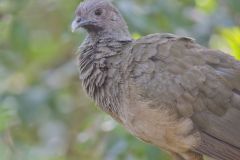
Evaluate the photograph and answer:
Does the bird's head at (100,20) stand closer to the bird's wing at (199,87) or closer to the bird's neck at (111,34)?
the bird's neck at (111,34)

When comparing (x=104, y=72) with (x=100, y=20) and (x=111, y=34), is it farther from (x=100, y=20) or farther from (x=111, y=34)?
(x=100, y=20)

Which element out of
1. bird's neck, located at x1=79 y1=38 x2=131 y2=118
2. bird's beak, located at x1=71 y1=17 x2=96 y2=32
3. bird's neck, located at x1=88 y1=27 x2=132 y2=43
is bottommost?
bird's neck, located at x1=79 y1=38 x2=131 y2=118

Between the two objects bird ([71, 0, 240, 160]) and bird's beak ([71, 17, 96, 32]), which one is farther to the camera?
bird's beak ([71, 17, 96, 32])

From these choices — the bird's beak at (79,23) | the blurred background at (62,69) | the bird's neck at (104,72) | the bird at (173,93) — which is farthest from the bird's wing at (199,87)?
the blurred background at (62,69)

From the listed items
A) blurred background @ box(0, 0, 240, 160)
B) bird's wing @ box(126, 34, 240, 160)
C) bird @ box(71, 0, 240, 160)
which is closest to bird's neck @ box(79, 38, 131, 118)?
bird @ box(71, 0, 240, 160)

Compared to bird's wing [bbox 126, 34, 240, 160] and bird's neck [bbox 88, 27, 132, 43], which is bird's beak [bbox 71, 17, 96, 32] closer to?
bird's neck [bbox 88, 27, 132, 43]

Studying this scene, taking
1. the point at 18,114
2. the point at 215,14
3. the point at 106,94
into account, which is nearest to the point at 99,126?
the point at 18,114

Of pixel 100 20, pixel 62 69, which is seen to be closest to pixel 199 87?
pixel 100 20
